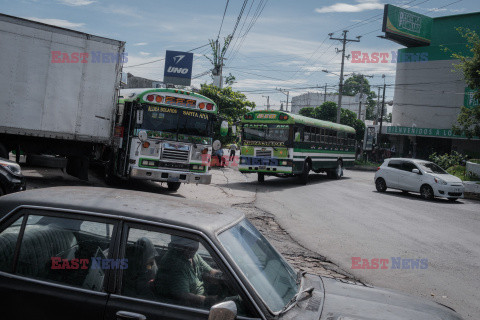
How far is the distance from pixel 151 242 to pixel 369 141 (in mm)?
42511

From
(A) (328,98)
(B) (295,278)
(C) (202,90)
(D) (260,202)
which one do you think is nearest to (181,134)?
(D) (260,202)

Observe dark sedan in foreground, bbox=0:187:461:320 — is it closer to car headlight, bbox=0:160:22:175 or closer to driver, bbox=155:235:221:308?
driver, bbox=155:235:221:308

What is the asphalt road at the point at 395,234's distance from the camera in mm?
6781

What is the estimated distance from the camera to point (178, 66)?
34875 millimetres

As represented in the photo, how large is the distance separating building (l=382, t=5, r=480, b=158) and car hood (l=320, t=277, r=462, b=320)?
37.0 metres

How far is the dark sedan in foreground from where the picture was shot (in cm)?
274

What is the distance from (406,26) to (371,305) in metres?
41.0

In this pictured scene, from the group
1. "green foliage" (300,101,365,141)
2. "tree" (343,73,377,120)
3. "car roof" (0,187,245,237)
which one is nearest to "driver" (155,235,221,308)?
"car roof" (0,187,245,237)

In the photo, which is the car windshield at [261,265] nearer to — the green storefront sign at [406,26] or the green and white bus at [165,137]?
the green and white bus at [165,137]

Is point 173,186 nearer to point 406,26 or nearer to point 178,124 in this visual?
point 178,124

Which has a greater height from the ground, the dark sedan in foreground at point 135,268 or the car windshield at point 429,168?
the car windshield at point 429,168

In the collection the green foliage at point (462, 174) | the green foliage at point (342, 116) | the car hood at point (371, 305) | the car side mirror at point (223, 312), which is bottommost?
the car hood at point (371, 305)

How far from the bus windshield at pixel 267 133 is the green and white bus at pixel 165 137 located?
534cm

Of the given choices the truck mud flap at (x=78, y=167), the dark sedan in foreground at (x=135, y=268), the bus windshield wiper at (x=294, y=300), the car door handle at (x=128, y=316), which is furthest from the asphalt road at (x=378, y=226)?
the car door handle at (x=128, y=316)
